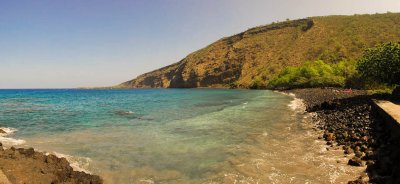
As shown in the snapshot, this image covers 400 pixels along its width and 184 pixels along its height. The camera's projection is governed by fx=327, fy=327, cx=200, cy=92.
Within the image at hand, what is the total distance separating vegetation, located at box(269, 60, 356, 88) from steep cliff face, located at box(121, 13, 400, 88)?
2169cm

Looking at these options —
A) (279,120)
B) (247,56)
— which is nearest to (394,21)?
(247,56)

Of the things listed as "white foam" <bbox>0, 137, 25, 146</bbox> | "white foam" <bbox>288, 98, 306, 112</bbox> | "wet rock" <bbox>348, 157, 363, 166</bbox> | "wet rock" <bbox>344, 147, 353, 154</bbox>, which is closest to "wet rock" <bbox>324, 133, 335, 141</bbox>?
"wet rock" <bbox>344, 147, 353, 154</bbox>

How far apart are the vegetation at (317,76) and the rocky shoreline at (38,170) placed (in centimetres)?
7863

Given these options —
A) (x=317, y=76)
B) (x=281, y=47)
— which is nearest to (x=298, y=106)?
(x=317, y=76)

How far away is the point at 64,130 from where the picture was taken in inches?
1105

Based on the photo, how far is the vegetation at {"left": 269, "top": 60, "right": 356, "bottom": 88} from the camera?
8688cm

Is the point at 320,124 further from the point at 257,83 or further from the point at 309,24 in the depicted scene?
the point at 309,24

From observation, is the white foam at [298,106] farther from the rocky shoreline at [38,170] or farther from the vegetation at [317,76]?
the vegetation at [317,76]

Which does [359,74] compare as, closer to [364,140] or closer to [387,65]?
[387,65]

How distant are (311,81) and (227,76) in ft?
226

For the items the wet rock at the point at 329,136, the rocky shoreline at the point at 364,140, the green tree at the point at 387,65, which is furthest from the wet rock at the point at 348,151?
the green tree at the point at 387,65

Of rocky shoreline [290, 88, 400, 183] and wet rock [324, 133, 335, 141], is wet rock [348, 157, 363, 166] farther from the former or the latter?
wet rock [324, 133, 335, 141]

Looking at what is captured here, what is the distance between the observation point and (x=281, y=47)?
153 m

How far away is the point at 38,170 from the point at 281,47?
147929mm
